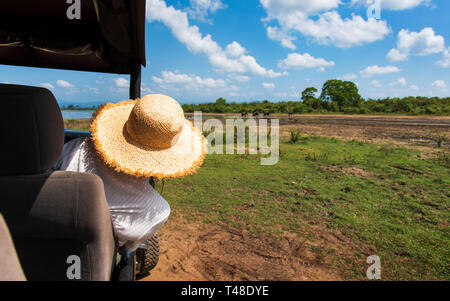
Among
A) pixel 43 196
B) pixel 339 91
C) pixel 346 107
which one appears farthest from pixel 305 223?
pixel 339 91

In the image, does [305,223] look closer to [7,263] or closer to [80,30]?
[80,30]

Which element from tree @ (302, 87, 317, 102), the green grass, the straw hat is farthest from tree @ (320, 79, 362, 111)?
the straw hat

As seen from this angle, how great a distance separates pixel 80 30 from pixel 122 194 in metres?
2.27

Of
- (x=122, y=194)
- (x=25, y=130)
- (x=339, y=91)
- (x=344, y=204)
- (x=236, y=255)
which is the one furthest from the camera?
(x=339, y=91)

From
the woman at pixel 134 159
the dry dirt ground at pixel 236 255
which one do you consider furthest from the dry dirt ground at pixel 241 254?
the woman at pixel 134 159

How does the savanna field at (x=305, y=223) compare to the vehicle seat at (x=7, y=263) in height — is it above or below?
below

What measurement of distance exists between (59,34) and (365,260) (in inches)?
154

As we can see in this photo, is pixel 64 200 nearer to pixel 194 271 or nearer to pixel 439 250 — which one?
pixel 194 271

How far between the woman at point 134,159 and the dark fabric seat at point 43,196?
24cm

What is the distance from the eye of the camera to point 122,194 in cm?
141

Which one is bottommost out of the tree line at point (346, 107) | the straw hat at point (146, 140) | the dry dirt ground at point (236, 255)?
the dry dirt ground at point (236, 255)

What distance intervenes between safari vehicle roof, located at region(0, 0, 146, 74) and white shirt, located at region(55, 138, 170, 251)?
1067 millimetres

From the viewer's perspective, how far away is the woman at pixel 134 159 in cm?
139

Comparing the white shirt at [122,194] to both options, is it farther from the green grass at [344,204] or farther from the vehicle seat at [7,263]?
the green grass at [344,204]
